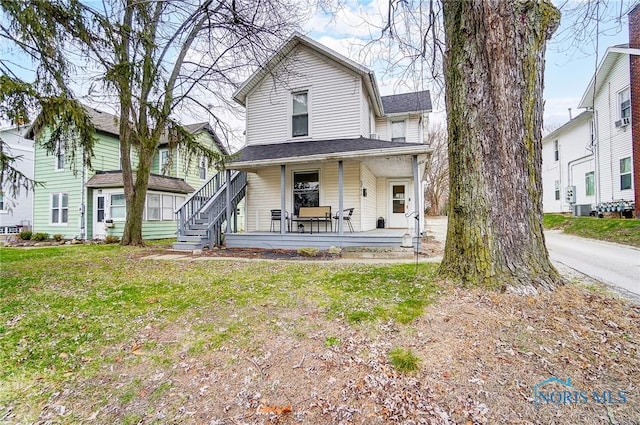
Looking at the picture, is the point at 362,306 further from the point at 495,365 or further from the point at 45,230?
the point at 45,230

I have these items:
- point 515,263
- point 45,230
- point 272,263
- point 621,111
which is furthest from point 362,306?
point 45,230

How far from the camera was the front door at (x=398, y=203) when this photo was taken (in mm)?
13180

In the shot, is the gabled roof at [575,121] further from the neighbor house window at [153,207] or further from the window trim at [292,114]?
the neighbor house window at [153,207]

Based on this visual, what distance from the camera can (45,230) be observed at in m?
16.5

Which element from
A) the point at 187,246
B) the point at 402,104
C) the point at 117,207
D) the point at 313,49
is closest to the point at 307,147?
the point at 313,49

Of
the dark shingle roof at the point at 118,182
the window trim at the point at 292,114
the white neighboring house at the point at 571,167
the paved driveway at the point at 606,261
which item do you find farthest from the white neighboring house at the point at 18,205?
the white neighboring house at the point at 571,167

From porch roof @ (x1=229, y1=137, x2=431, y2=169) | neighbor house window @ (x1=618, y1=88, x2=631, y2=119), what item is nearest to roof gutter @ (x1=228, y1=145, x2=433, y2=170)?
porch roof @ (x1=229, y1=137, x2=431, y2=169)

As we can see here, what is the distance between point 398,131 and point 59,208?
58.9 feet

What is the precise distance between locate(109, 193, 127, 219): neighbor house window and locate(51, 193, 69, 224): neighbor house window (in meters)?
2.96

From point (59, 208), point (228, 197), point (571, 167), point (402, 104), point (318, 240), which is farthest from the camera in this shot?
point (571, 167)

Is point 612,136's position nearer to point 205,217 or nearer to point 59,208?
point 205,217

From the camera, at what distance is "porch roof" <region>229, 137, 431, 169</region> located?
28.1 ft

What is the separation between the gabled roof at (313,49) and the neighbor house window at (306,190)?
12.3 ft

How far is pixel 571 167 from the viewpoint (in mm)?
18609
